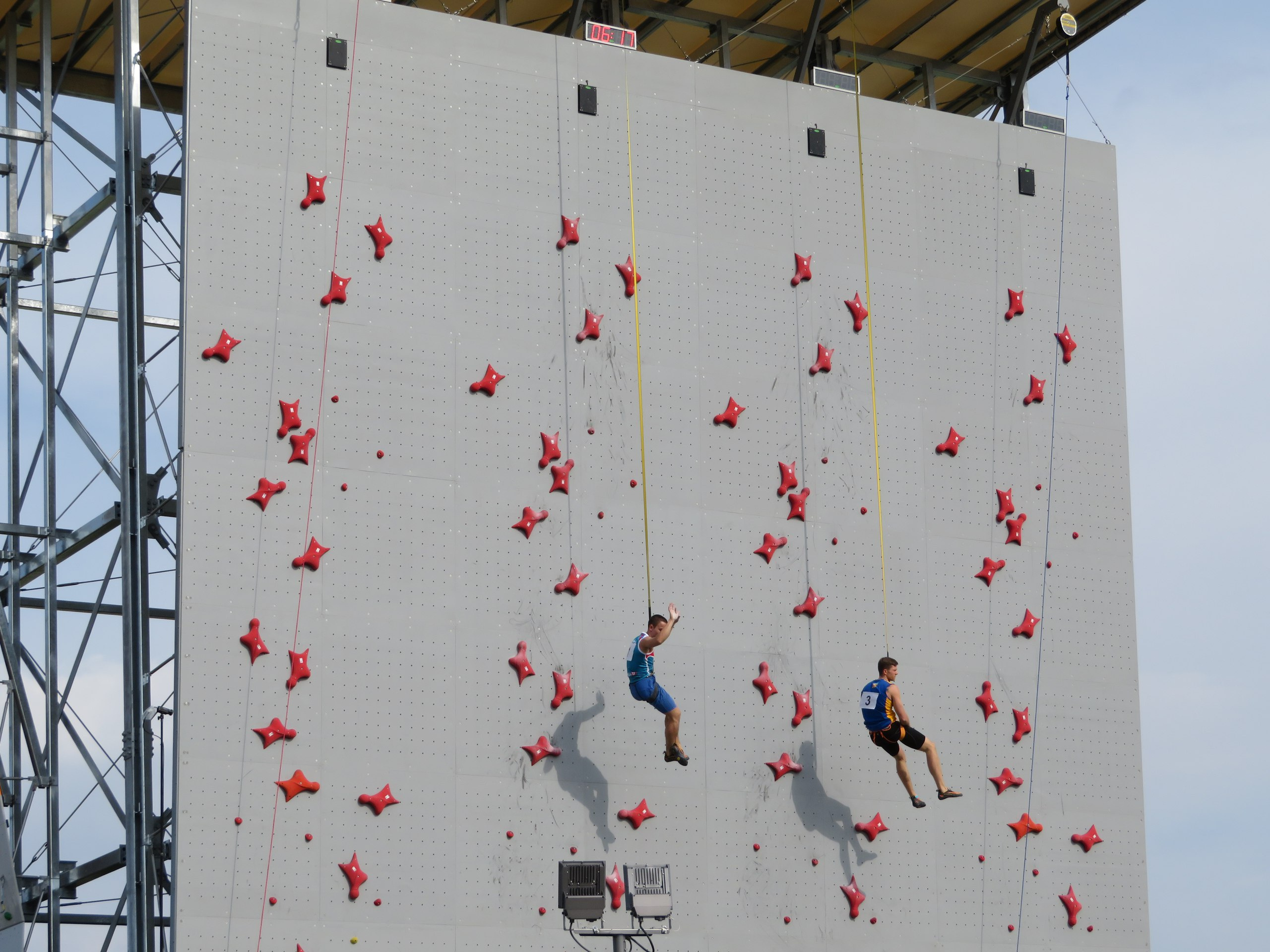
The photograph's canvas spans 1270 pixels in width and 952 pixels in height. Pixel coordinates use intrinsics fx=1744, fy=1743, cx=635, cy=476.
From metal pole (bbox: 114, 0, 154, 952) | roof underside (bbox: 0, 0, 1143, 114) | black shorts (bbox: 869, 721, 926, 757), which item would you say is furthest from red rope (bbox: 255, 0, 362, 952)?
black shorts (bbox: 869, 721, 926, 757)

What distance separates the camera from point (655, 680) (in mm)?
11742

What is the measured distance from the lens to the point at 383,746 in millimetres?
11203

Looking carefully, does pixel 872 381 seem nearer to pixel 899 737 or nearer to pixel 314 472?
pixel 899 737

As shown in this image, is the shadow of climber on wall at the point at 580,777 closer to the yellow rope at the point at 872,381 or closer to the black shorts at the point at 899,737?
the black shorts at the point at 899,737

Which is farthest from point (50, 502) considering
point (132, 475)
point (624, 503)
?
point (624, 503)

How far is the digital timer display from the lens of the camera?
13117 mm

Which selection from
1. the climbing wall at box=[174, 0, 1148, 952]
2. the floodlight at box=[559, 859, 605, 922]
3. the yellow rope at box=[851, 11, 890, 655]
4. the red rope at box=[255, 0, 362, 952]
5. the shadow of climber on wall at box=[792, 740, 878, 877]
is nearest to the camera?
the floodlight at box=[559, 859, 605, 922]

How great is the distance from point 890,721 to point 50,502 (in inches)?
276

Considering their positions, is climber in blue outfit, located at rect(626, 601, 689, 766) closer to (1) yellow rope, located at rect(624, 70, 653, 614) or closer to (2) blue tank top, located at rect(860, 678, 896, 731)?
(1) yellow rope, located at rect(624, 70, 653, 614)

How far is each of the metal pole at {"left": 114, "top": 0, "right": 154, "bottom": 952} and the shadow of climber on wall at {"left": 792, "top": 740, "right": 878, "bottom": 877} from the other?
4516 mm

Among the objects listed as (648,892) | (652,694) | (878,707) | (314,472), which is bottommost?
(648,892)

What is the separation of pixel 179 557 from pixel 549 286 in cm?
330

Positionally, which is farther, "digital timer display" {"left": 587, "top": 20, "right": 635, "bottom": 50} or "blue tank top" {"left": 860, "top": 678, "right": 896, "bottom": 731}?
"digital timer display" {"left": 587, "top": 20, "right": 635, "bottom": 50}

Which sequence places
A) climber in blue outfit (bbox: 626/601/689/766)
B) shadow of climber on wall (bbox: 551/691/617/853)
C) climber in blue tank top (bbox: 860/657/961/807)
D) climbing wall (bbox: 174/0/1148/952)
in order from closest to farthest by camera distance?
climbing wall (bbox: 174/0/1148/952) → climber in blue outfit (bbox: 626/601/689/766) → shadow of climber on wall (bbox: 551/691/617/853) → climber in blue tank top (bbox: 860/657/961/807)
